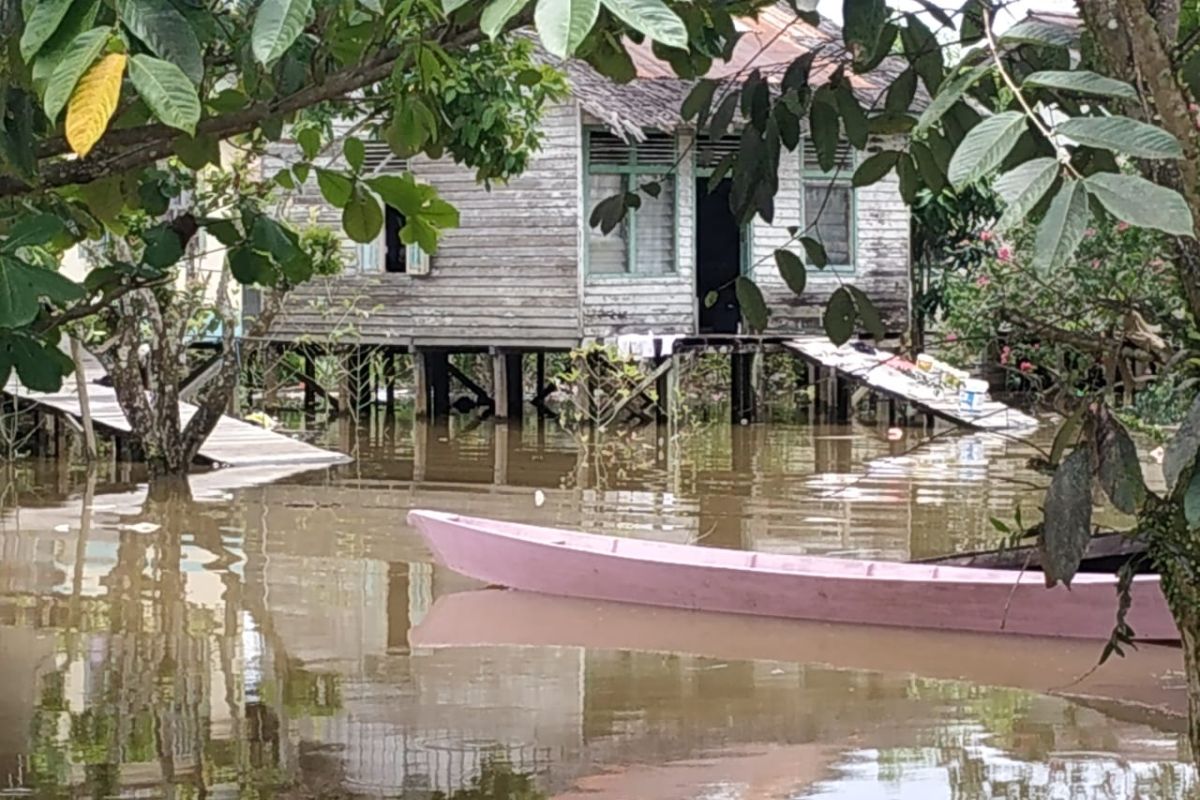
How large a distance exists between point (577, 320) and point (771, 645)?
37.7 feet

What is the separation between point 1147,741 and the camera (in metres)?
6.75

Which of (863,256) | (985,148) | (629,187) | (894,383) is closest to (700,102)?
(985,148)

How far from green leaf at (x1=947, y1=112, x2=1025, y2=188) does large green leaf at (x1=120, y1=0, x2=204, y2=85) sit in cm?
84

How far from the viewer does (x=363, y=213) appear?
3.88m

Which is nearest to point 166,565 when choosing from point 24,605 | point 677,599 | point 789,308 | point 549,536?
point 24,605

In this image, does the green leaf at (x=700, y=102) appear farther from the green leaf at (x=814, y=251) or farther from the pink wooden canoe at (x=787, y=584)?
the pink wooden canoe at (x=787, y=584)

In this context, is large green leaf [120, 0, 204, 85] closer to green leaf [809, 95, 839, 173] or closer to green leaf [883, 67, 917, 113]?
green leaf [809, 95, 839, 173]

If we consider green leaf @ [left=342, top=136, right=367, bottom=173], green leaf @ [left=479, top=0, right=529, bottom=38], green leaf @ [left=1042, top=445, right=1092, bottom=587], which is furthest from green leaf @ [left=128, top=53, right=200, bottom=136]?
green leaf @ [left=342, top=136, right=367, bottom=173]

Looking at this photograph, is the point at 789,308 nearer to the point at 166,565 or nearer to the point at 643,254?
the point at 643,254

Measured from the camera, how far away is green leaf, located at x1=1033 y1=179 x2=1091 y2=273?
4.93 feet

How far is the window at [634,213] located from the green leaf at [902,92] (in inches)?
641

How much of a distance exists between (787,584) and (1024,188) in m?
7.20

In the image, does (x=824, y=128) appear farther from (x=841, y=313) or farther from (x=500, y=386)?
(x=500, y=386)

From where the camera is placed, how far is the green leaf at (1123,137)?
1570 mm
